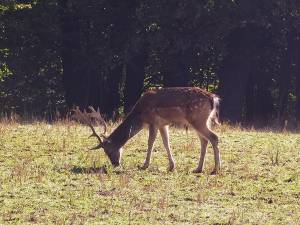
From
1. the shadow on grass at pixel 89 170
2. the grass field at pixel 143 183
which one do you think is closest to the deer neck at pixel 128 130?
the grass field at pixel 143 183

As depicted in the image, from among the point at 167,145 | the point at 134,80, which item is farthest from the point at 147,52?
the point at 167,145

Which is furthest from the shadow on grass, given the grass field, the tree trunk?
the tree trunk

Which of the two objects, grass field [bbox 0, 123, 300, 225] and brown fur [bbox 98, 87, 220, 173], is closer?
grass field [bbox 0, 123, 300, 225]

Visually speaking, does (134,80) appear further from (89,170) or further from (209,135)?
(89,170)

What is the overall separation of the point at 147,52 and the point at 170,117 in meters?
14.4

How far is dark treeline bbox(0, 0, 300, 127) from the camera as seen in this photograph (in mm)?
23812

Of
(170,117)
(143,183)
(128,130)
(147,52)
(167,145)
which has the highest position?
(147,52)

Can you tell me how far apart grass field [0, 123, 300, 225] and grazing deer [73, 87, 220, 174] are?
299 mm

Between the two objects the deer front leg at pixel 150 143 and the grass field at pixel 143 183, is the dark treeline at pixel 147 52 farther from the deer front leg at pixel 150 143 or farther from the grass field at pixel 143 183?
the deer front leg at pixel 150 143

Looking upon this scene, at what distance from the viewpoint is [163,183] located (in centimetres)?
1129

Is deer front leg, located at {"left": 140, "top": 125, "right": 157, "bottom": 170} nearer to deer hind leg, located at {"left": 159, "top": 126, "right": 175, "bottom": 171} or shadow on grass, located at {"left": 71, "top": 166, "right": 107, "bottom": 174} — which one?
deer hind leg, located at {"left": 159, "top": 126, "right": 175, "bottom": 171}

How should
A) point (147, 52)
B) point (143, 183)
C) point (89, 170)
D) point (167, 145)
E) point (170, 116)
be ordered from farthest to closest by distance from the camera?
1. point (147, 52)
2. point (167, 145)
3. point (170, 116)
4. point (89, 170)
5. point (143, 183)

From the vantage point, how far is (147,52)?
27.2 m

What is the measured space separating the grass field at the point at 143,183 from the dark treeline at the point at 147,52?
809cm
